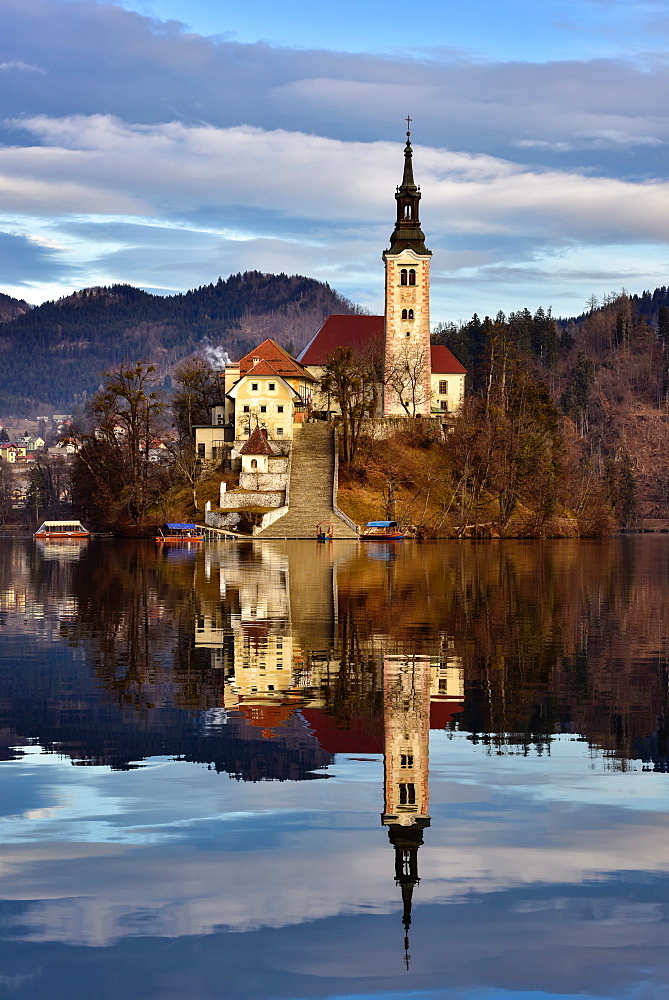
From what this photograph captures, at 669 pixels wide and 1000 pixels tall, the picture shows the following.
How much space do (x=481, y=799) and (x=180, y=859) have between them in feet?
12.0

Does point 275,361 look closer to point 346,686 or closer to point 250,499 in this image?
point 250,499

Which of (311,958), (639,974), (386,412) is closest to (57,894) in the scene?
(311,958)

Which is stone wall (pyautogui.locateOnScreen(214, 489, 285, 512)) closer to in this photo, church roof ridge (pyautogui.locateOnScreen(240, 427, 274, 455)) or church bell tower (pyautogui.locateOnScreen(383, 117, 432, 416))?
church roof ridge (pyautogui.locateOnScreen(240, 427, 274, 455))

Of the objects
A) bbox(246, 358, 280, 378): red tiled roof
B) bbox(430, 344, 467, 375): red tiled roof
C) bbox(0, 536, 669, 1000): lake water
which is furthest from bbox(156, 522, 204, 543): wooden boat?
bbox(0, 536, 669, 1000): lake water

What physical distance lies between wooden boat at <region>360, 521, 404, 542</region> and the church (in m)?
17.5

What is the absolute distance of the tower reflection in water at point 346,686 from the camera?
517 inches

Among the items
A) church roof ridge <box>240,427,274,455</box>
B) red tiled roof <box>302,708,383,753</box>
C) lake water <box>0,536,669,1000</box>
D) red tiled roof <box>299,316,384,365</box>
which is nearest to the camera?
lake water <box>0,536,669,1000</box>

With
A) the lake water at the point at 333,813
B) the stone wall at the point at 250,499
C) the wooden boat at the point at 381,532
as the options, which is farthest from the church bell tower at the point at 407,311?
the lake water at the point at 333,813

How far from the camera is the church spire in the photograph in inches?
4424

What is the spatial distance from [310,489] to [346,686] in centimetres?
7790

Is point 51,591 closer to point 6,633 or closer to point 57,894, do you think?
point 6,633

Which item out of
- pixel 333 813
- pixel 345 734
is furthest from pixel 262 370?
pixel 333 813

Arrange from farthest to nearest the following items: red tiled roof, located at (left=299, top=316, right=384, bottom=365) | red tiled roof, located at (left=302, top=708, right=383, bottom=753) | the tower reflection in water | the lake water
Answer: red tiled roof, located at (left=299, top=316, right=384, bottom=365) < red tiled roof, located at (left=302, top=708, right=383, bottom=753) < the tower reflection in water < the lake water

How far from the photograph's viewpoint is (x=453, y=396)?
118562 mm
